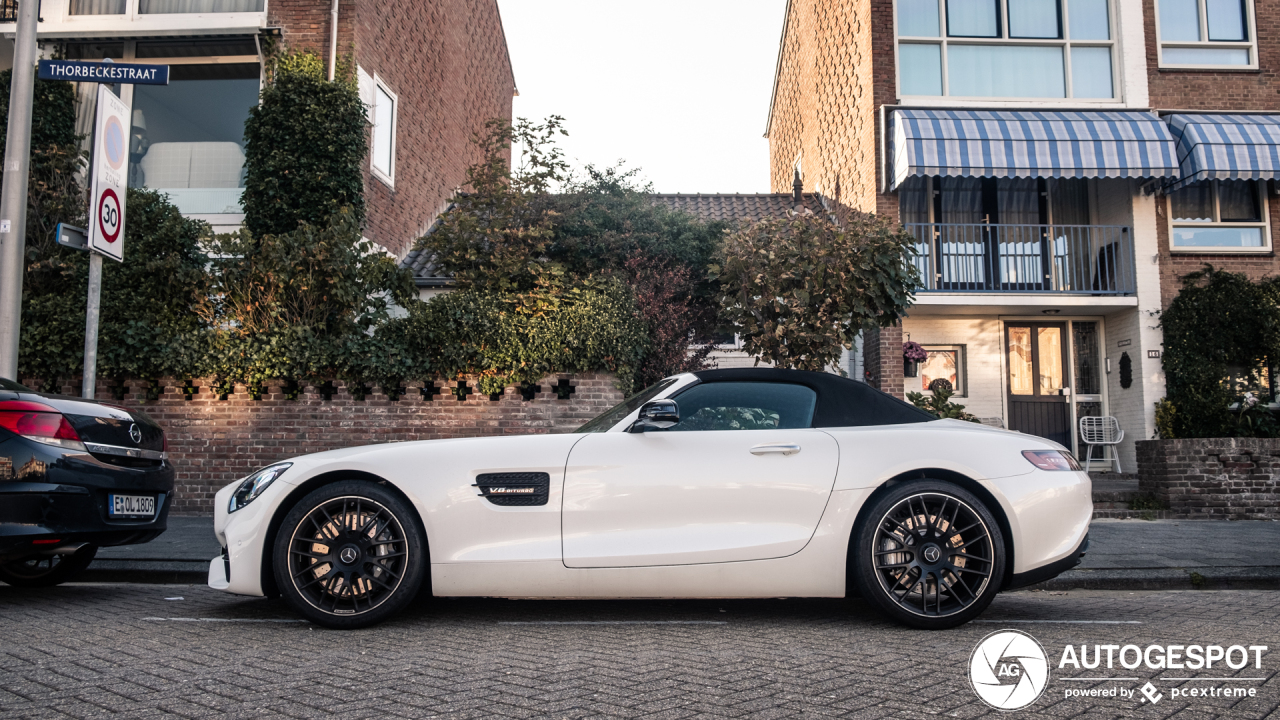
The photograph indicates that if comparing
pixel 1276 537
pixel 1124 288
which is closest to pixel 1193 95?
pixel 1124 288

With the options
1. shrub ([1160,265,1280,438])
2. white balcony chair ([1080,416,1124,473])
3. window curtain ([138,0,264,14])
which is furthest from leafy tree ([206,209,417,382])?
shrub ([1160,265,1280,438])

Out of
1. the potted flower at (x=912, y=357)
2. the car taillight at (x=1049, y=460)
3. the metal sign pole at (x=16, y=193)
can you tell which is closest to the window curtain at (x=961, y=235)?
the potted flower at (x=912, y=357)

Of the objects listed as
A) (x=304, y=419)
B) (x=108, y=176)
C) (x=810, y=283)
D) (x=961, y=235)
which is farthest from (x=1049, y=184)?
(x=108, y=176)

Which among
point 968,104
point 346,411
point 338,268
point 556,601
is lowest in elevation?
point 556,601

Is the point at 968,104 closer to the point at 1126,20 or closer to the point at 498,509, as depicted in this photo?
the point at 1126,20

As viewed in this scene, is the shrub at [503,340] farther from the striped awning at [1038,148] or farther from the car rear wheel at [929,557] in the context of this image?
the striped awning at [1038,148]

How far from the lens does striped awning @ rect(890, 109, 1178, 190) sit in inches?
523

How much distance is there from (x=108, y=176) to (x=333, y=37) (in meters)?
7.08

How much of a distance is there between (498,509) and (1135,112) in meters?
14.2

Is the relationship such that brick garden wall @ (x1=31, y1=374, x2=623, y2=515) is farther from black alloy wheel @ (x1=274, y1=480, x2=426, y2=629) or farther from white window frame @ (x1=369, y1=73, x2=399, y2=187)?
black alloy wheel @ (x1=274, y1=480, x2=426, y2=629)

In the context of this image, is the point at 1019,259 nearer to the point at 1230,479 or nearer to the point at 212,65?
the point at 1230,479

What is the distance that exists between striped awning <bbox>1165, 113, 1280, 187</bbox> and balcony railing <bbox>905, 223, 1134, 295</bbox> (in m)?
1.47

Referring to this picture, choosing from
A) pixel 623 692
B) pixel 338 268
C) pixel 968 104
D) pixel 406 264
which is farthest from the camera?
pixel 406 264

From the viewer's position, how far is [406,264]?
50.1 ft
